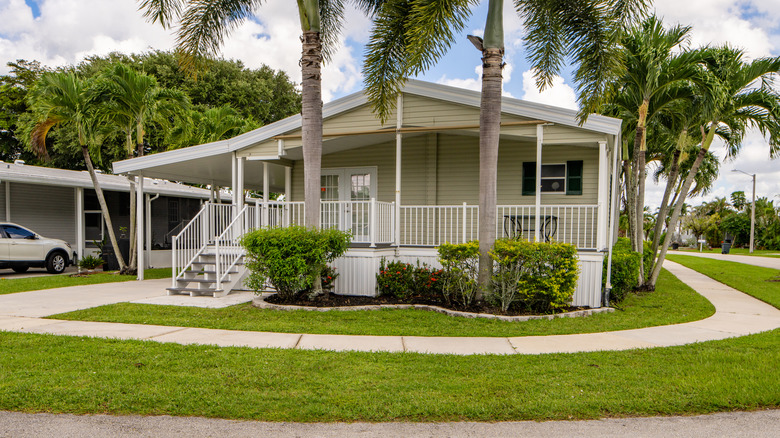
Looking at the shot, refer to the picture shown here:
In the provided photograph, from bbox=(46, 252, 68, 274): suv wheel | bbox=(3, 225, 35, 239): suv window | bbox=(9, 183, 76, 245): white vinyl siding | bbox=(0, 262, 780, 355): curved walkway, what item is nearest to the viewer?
bbox=(0, 262, 780, 355): curved walkway

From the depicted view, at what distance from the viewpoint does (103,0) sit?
10.4m

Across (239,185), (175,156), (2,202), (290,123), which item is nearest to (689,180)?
(290,123)

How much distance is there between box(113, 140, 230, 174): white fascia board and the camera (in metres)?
11.6

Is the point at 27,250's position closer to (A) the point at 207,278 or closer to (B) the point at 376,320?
(A) the point at 207,278

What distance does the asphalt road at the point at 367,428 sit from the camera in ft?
11.8

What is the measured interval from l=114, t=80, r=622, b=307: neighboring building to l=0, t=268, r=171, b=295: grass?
2945 millimetres

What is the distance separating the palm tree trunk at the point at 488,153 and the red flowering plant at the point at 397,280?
63.6 inches

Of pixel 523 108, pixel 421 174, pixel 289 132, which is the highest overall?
pixel 523 108

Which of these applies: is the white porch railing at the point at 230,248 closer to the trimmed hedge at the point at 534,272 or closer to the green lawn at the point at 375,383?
the green lawn at the point at 375,383

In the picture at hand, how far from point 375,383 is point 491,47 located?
5.96 metres

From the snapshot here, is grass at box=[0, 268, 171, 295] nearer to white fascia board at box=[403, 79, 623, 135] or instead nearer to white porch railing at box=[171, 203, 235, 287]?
white porch railing at box=[171, 203, 235, 287]

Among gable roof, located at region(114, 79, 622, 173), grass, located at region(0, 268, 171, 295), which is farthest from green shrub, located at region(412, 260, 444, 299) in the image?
grass, located at region(0, 268, 171, 295)

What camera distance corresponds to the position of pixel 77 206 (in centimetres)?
1688

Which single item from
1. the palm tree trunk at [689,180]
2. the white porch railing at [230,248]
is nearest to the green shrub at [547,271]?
the palm tree trunk at [689,180]
